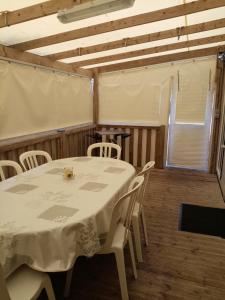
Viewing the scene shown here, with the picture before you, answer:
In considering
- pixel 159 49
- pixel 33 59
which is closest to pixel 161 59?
pixel 159 49

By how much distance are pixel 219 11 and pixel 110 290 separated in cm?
304

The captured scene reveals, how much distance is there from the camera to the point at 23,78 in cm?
314

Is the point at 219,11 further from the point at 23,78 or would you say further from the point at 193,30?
the point at 23,78

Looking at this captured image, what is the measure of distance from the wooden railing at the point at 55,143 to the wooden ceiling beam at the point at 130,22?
123 cm

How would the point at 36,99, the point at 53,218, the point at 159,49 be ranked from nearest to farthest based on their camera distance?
the point at 53,218, the point at 36,99, the point at 159,49

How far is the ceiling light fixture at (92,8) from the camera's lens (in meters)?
1.67

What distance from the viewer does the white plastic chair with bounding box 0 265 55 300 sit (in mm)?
1104

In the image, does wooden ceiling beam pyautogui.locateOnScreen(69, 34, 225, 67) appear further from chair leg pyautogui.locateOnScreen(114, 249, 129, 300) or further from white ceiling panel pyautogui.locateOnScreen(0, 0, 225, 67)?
chair leg pyautogui.locateOnScreen(114, 249, 129, 300)

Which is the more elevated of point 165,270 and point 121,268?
point 121,268

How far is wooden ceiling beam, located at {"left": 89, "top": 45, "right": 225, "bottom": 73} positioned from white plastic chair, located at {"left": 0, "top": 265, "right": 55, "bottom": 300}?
417 cm

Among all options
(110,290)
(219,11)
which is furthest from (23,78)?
(110,290)

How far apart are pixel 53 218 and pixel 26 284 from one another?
346 mm

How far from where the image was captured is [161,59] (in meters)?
4.39

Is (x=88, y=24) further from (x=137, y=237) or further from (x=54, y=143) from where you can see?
(x=137, y=237)
